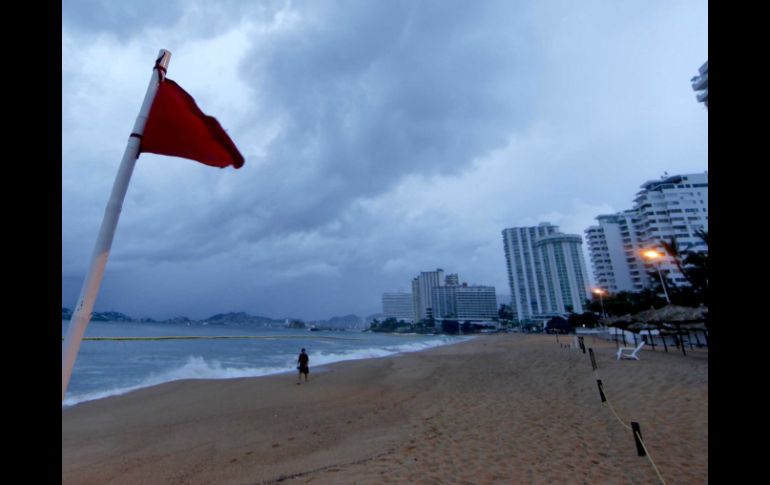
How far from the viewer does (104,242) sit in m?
2.55

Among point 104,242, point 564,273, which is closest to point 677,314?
point 104,242

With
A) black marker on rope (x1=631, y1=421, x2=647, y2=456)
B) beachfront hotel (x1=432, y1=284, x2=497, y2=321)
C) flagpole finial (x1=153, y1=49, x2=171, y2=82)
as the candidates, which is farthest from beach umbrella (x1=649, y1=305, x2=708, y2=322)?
beachfront hotel (x1=432, y1=284, x2=497, y2=321)

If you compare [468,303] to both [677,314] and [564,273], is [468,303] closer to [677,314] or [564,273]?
[564,273]

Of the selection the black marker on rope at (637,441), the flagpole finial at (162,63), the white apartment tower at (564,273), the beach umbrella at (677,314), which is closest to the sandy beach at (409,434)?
the black marker on rope at (637,441)

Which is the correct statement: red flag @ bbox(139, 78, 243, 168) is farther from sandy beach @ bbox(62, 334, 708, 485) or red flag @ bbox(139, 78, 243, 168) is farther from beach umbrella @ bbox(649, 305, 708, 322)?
beach umbrella @ bbox(649, 305, 708, 322)

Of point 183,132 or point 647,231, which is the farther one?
point 647,231

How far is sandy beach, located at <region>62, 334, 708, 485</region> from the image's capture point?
20.4 feet

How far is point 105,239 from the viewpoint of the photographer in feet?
8.39

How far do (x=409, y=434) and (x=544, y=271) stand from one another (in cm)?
16553

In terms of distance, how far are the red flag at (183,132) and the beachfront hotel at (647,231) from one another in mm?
109838

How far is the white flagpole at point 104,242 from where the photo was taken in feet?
7.75
